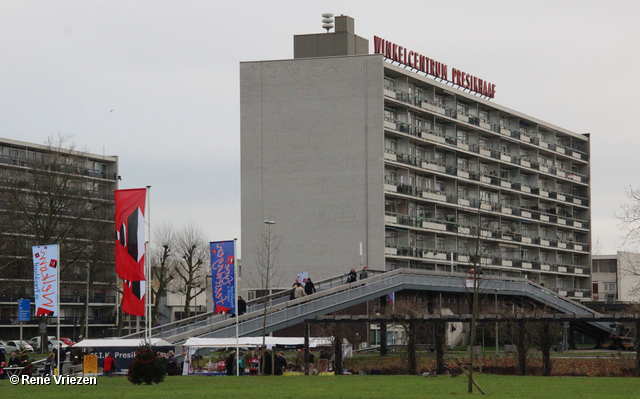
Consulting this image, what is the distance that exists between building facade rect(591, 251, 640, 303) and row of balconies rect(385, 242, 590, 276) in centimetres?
884

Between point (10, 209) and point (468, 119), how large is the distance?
1676 inches

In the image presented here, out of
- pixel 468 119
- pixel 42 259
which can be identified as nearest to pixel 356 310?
pixel 468 119

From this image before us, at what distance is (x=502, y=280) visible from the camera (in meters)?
72.8

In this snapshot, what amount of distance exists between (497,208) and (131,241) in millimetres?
60729

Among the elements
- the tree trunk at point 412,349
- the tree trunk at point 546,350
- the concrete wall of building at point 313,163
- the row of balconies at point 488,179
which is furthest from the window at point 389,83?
the tree trunk at point 546,350

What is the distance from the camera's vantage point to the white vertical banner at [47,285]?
41.6 metres

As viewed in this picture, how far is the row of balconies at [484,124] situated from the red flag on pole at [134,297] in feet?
146

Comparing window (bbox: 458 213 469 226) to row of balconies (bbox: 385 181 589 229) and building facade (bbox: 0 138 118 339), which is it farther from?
building facade (bbox: 0 138 118 339)

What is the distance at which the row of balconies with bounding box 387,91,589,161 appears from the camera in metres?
83.4

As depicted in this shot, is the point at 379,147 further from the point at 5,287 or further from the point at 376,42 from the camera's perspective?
the point at 5,287

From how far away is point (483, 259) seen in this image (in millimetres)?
90062

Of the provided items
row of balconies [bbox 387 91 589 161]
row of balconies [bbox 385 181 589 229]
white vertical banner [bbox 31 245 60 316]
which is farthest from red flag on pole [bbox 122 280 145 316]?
row of balconies [bbox 387 91 589 161]

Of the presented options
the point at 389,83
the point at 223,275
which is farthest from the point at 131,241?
the point at 389,83

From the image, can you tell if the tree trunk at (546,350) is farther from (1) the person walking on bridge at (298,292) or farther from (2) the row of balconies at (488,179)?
(2) the row of balconies at (488,179)
